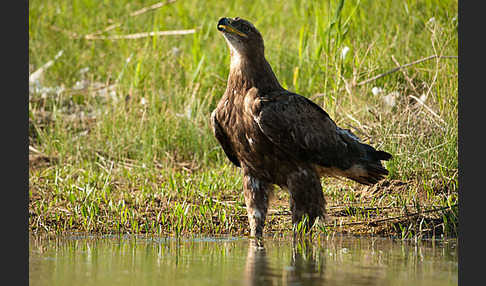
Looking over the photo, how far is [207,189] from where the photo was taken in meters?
6.92

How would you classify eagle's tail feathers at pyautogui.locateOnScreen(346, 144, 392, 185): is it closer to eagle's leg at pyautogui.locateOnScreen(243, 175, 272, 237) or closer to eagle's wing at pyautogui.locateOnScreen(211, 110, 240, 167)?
eagle's leg at pyautogui.locateOnScreen(243, 175, 272, 237)

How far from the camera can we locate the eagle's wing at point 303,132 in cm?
543

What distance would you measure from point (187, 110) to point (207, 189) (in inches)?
80.2

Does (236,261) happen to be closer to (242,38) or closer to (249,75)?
(249,75)

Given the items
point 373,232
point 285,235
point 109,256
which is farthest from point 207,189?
point 109,256

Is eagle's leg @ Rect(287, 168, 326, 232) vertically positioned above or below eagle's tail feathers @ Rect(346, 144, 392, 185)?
below

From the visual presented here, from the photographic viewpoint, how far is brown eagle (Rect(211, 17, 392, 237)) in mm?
5504

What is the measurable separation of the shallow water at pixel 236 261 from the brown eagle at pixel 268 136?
40 centimetres

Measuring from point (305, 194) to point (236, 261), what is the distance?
129 centimetres

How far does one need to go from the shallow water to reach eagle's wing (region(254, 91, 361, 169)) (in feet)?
2.21

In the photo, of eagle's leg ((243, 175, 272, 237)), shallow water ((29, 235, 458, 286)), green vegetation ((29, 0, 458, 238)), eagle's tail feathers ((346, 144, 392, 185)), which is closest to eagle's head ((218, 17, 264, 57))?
eagle's leg ((243, 175, 272, 237))

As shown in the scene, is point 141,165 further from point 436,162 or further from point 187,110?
point 436,162

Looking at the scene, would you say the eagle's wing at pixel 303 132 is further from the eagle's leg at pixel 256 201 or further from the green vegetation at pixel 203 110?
the green vegetation at pixel 203 110

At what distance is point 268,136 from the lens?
5.42m
